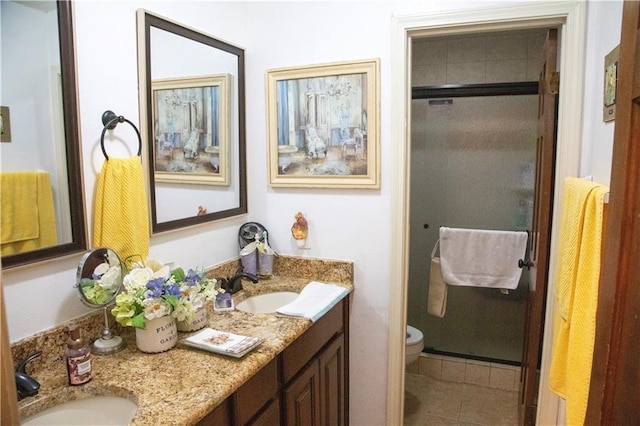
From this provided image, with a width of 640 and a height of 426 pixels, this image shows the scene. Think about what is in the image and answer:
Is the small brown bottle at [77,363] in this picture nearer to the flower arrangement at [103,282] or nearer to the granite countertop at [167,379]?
the granite countertop at [167,379]

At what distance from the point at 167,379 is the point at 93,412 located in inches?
8.4

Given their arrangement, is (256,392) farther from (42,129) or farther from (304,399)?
(42,129)

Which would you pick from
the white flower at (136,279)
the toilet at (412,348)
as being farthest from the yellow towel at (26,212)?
the toilet at (412,348)

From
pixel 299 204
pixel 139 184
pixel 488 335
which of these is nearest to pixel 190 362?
pixel 139 184

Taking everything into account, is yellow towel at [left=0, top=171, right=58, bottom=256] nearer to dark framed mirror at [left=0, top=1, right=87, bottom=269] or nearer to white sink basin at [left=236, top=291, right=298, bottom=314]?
dark framed mirror at [left=0, top=1, right=87, bottom=269]

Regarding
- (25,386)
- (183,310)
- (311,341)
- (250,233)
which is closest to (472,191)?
(250,233)

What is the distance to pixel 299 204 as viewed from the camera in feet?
6.89

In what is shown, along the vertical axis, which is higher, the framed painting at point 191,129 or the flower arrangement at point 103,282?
the framed painting at point 191,129

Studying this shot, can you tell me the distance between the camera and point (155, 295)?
126 cm

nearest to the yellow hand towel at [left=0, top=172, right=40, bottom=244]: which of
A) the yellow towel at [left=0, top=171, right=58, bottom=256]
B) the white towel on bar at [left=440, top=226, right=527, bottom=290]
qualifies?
the yellow towel at [left=0, top=171, right=58, bottom=256]

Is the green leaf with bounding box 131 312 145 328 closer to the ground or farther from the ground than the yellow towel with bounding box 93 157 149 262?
closer to the ground

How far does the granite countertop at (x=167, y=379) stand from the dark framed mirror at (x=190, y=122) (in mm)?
517

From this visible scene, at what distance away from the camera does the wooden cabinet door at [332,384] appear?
1795 mm

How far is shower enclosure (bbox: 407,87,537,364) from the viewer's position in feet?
9.73
